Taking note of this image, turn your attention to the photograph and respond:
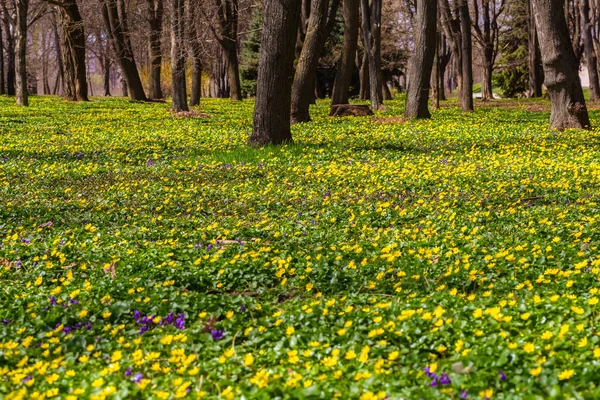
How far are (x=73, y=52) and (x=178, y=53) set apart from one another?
1006 centimetres

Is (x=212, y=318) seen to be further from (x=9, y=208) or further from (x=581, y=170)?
(x=581, y=170)

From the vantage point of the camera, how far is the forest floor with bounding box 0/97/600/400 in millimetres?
3578

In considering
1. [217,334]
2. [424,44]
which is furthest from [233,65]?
[217,334]

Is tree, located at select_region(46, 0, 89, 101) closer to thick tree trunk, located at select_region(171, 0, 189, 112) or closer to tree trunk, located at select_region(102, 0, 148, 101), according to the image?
tree trunk, located at select_region(102, 0, 148, 101)

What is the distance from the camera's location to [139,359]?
13.0ft

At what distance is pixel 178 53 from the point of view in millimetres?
21391

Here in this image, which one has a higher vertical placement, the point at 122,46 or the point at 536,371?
the point at 122,46

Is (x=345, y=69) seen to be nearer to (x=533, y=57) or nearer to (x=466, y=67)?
(x=466, y=67)

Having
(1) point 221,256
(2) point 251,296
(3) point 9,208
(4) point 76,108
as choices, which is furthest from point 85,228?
(4) point 76,108

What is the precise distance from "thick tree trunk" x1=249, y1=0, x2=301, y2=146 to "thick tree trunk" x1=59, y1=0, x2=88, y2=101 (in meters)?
18.1

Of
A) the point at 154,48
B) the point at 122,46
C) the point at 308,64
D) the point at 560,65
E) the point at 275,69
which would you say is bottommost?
the point at 275,69

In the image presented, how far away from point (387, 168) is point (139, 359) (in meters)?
7.57

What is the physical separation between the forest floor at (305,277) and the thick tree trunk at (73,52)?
18.4 meters

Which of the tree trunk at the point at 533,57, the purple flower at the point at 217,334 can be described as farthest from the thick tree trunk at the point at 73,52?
the purple flower at the point at 217,334
